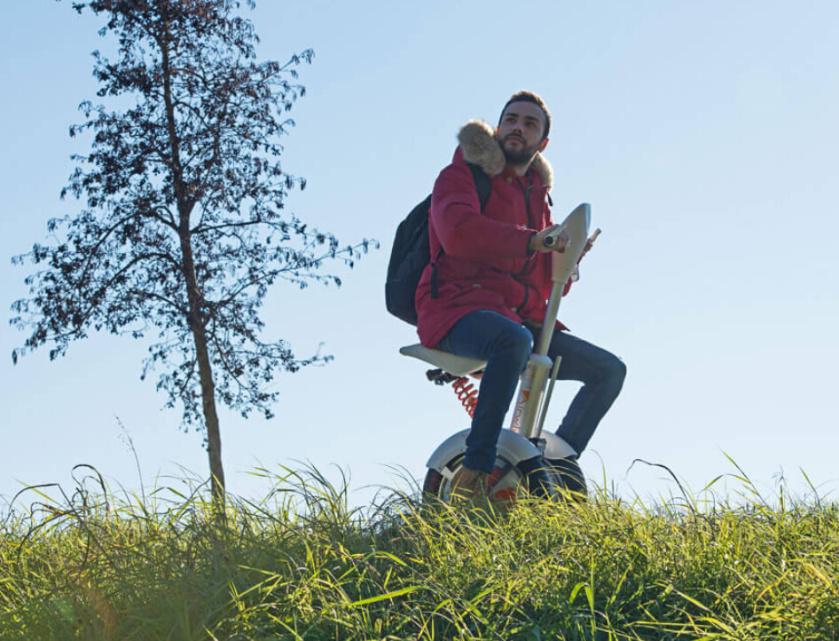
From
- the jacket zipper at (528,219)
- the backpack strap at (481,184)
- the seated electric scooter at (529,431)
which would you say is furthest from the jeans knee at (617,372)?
the backpack strap at (481,184)

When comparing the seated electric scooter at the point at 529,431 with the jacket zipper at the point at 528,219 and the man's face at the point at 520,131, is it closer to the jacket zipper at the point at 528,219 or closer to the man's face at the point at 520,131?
the jacket zipper at the point at 528,219

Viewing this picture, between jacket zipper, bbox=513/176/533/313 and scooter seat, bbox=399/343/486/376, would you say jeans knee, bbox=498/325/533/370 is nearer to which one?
scooter seat, bbox=399/343/486/376

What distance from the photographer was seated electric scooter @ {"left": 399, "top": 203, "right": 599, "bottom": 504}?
21.3 ft

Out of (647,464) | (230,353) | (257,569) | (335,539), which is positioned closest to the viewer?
(257,569)

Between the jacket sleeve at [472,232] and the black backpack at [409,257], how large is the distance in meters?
0.25

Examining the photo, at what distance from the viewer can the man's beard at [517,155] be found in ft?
22.2

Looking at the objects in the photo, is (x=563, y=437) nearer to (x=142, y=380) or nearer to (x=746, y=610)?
(x=746, y=610)

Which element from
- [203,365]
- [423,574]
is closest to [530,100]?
[423,574]

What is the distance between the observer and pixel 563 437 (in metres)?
6.82

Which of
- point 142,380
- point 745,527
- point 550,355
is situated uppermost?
point 142,380

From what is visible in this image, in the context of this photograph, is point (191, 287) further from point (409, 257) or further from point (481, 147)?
point (481, 147)

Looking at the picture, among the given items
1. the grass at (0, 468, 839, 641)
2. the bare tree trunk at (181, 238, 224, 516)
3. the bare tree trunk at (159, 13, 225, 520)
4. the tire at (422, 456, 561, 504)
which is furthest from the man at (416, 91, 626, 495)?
the bare tree trunk at (159, 13, 225, 520)

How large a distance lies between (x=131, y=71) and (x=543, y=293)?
737cm

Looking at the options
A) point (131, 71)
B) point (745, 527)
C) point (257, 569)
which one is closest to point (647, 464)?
point (745, 527)
